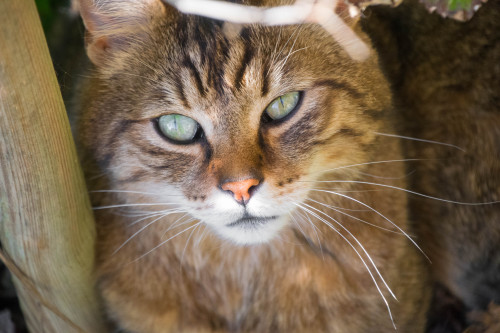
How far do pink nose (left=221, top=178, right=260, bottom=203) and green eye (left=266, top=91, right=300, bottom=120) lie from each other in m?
0.17

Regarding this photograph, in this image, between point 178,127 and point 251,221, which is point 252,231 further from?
point 178,127

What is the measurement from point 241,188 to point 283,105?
219mm

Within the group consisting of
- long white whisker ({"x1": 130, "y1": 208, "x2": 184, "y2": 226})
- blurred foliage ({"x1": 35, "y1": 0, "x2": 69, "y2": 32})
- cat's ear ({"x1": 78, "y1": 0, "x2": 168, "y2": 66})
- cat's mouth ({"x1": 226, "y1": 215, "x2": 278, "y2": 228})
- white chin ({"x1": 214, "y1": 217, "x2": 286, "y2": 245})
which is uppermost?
blurred foliage ({"x1": 35, "y1": 0, "x2": 69, "y2": 32})

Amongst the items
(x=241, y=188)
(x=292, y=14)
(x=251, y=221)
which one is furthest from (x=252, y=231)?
(x=292, y=14)

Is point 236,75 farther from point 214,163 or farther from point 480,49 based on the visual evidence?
point 480,49

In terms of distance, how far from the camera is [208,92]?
3.90 feet

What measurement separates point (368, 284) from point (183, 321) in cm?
49

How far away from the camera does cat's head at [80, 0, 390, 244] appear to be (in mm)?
1183

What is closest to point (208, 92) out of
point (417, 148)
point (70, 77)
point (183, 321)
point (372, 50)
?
point (372, 50)

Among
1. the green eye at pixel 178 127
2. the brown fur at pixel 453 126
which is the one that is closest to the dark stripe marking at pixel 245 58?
the green eye at pixel 178 127

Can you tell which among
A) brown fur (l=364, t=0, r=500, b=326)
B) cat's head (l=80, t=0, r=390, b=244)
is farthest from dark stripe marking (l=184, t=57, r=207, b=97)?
brown fur (l=364, t=0, r=500, b=326)

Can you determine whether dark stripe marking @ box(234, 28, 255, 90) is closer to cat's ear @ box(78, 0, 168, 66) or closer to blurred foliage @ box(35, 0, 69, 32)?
cat's ear @ box(78, 0, 168, 66)

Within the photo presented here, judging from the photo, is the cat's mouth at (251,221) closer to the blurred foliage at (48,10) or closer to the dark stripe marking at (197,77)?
the dark stripe marking at (197,77)

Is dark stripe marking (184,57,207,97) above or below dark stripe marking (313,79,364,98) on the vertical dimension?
above
